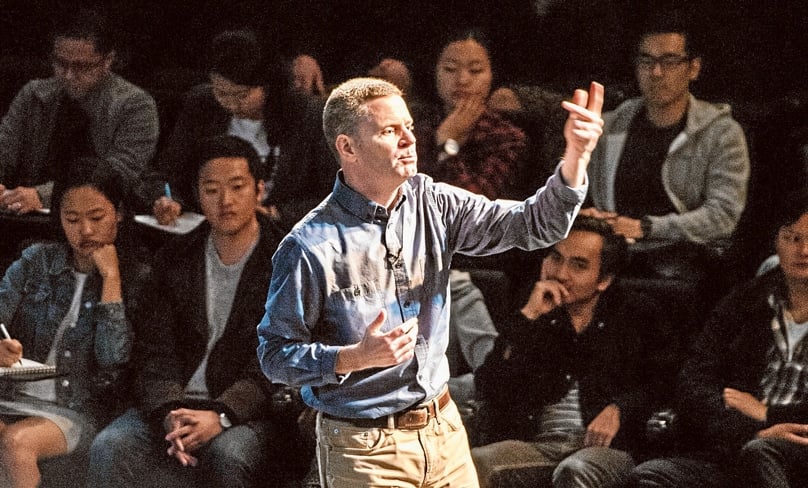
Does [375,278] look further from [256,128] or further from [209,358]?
[256,128]

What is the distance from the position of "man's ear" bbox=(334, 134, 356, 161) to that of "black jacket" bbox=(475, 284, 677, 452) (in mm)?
1304

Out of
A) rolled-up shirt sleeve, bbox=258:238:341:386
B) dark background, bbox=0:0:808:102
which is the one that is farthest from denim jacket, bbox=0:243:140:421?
rolled-up shirt sleeve, bbox=258:238:341:386

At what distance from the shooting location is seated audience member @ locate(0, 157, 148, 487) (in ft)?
12.8

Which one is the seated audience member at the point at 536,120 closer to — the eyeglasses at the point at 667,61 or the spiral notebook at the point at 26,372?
the eyeglasses at the point at 667,61

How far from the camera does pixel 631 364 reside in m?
3.66

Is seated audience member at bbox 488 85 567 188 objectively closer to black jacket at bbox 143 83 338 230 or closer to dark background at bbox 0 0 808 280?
dark background at bbox 0 0 808 280

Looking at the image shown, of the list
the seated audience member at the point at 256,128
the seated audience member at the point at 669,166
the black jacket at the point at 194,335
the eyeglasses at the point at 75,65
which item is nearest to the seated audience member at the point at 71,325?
the black jacket at the point at 194,335

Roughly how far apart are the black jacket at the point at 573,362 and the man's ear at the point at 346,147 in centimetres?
130

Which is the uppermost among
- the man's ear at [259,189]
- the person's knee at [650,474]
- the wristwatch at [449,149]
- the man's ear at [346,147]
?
the man's ear at [346,147]

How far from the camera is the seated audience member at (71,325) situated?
390cm

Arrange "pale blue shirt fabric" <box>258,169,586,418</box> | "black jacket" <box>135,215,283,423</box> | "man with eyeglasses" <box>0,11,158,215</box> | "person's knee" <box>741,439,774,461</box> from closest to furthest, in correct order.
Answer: "pale blue shirt fabric" <box>258,169,586,418</box>, "person's knee" <box>741,439,774,461</box>, "black jacket" <box>135,215,283,423</box>, "man with eyeglasses" <box>0,11,158,215</box>

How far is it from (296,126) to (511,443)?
139 cm

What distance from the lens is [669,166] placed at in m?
3.91

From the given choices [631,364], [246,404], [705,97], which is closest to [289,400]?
[246,404]
